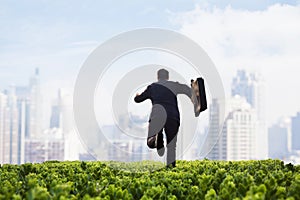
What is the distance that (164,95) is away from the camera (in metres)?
10.5

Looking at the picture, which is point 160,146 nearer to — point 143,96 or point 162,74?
point 143,96

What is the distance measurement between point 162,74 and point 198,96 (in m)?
0.85

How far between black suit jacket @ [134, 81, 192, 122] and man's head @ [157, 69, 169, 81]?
108mm

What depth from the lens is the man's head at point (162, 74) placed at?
408 inches

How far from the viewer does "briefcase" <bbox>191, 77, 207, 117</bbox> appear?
10445 mm

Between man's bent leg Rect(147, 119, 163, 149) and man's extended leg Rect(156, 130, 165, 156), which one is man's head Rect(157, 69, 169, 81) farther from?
man's extended leg Rect(156, 130, 165, 156)

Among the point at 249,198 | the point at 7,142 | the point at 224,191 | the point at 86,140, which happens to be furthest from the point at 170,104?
the point at 7,142

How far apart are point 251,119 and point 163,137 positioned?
78.0m

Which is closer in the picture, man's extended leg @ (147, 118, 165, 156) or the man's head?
man's extended leg @ (147, 118, 165, 156)

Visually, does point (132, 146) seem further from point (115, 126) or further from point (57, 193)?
point (57, 193)

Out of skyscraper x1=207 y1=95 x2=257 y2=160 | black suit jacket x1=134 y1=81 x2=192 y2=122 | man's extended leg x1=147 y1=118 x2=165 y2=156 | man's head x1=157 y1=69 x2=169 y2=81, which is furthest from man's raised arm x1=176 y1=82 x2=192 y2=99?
skyscraper x1=207 y1=95 x2=257 y2=160

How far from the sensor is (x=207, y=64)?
8.91 meters

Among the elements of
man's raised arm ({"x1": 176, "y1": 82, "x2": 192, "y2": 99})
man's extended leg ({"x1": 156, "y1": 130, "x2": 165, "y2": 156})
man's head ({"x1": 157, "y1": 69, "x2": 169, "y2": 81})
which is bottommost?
man's extended leg ({"x1": 156, "y1": 130, "x2": 165, "y2": 156})

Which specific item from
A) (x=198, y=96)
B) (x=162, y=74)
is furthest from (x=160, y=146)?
(x=162, y=74)
